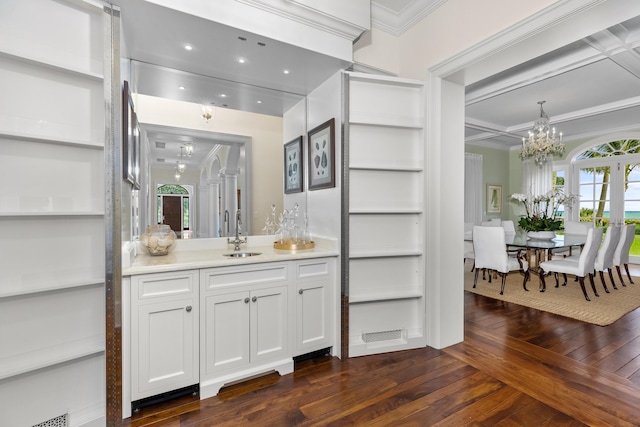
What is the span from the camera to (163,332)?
1866 mm

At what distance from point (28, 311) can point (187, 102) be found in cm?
182

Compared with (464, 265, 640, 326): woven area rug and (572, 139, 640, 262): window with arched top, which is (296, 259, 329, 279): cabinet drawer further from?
(572, 139, 640, 262): window with arched top

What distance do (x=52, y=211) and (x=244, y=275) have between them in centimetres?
112

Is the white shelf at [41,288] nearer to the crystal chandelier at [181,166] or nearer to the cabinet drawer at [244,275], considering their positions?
the cabinet drawer at [244,275]

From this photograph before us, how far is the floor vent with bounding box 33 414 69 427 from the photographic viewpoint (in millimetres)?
1614

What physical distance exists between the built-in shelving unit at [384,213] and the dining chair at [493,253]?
203cm

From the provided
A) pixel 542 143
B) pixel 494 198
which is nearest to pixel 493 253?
pixel 542 143

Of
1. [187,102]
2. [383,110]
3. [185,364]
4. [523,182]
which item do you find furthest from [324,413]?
[523,182]

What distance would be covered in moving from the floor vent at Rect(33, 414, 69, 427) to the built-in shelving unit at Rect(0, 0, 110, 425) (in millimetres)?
21

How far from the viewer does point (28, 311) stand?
5.17 feet

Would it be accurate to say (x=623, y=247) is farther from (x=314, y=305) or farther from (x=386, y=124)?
(x=314, y=305)

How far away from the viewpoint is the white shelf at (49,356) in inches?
58.6

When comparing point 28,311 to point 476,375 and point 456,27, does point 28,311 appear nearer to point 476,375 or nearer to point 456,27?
point 476,375

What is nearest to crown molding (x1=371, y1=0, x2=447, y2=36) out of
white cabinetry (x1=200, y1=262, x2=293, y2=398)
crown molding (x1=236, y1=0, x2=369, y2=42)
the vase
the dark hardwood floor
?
crown molding (x1=236, y1=0, x2=369, y2=42)
